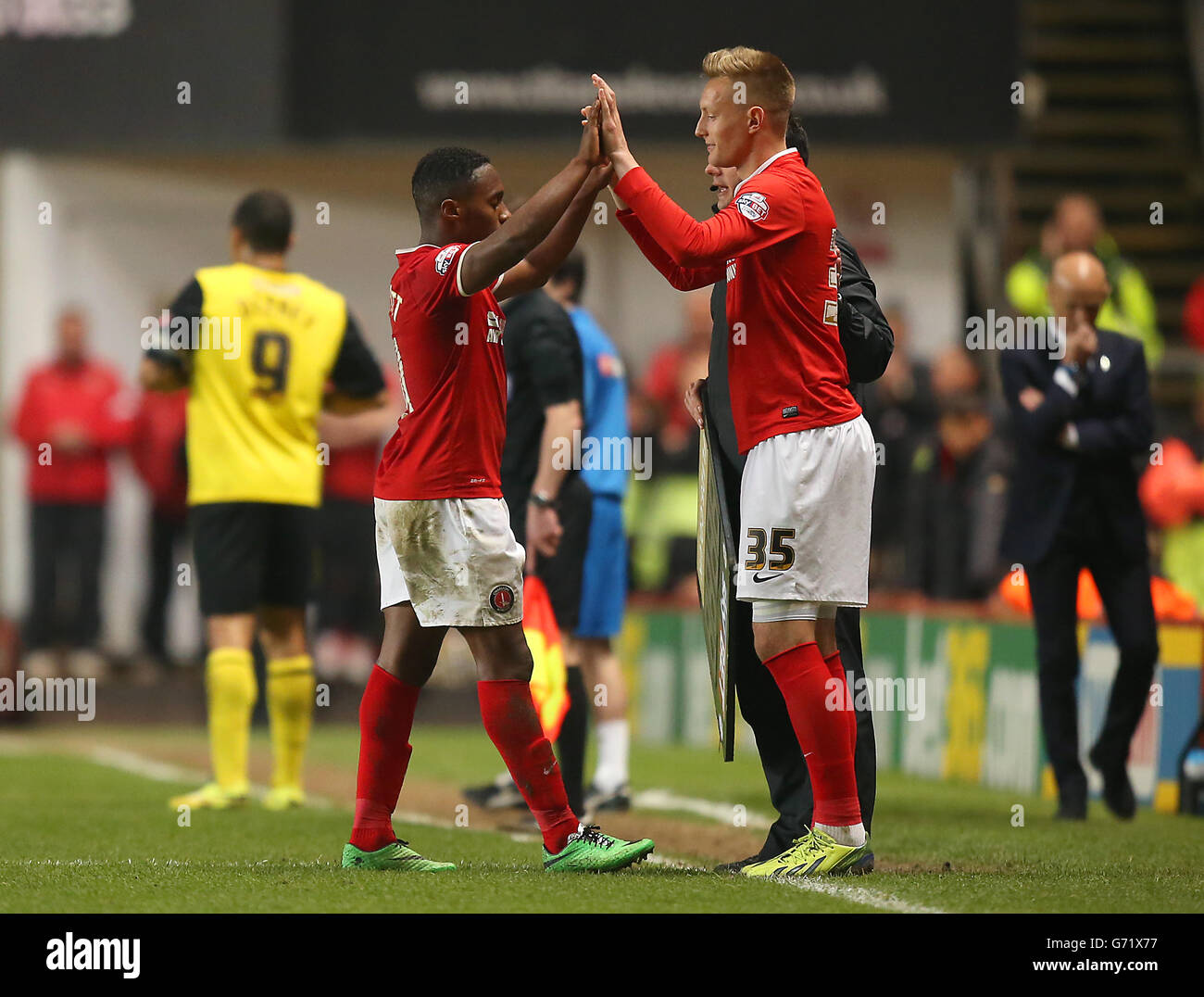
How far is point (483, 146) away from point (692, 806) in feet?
29.1

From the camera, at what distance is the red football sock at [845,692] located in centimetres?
582

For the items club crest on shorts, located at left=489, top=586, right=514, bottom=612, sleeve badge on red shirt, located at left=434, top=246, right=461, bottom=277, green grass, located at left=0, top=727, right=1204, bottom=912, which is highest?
sleeve badge on red shirt, located at left=434, top=246, right=461, bottom=277

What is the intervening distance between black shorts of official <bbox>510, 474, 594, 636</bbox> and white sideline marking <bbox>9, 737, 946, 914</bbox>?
3.10ft

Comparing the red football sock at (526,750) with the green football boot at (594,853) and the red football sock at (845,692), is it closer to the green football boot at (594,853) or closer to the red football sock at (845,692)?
the green football boot at (594,853)

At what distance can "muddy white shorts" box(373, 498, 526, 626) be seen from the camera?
5.80 m

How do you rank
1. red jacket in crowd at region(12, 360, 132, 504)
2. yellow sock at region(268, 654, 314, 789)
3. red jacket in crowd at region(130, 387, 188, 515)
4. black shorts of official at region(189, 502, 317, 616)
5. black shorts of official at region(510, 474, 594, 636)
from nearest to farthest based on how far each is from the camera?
black shorts of official at region(510, 474, 594, 636) < black shorts of official at region(189, 502, 317, 616) < yellow sock at region(268, 654, 314, 789) < red jacket in crowd at region(12, 360, 132, 504) < red jacket in crowd at region(130, 387, 188, 515)

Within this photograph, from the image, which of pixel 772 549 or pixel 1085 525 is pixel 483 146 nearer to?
pixel 1085 525

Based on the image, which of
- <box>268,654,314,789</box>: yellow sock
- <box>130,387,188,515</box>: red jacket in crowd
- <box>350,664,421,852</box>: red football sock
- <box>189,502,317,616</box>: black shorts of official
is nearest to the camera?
<box>350,664,421,852</box>: red football sock

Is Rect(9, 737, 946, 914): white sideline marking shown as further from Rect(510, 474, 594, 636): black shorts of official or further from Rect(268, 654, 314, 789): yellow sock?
Rect(510, 474, 594, 636): black shorts of official

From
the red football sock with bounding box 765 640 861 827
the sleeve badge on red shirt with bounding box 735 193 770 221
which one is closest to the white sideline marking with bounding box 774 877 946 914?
the red football sock with bounding box 765 640 861 827

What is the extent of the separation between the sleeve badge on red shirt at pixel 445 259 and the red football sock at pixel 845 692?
1564 mm

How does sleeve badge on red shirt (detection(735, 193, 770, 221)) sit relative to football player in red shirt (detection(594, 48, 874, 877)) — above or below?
above

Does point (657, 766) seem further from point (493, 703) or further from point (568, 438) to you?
point (493, 703)

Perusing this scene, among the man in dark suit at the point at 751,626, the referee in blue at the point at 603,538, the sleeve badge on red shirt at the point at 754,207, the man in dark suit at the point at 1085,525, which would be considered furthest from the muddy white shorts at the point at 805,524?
the man in dark suit at the point at 1085,525
